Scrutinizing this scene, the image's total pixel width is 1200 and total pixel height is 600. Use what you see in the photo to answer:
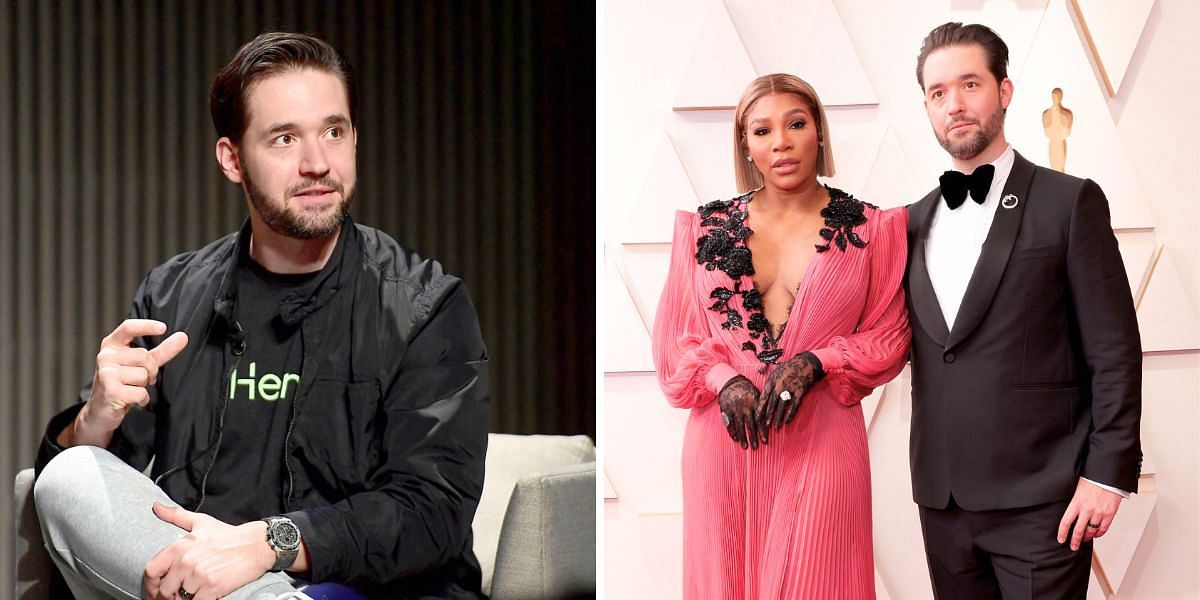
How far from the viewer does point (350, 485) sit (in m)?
2.30

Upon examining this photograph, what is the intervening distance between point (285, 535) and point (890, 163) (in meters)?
1.90

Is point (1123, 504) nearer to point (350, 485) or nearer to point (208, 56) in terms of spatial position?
point (350, 485)

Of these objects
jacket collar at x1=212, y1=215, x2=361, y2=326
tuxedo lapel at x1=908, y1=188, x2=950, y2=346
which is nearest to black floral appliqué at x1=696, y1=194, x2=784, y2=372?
tuxedo lapel at x1=908, y1=188, x2=950, y2=346

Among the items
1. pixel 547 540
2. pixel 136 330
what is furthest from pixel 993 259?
pixel 136 330

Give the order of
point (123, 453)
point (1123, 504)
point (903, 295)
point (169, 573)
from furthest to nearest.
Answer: point (1123, 504), point (903, 295), point (123, 453), point (169, 573)

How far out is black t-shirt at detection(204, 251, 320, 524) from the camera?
2.29m

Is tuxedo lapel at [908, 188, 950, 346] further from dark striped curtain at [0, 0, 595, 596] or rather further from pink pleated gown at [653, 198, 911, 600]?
dark striped curtain at [0, 0, 595, 596]

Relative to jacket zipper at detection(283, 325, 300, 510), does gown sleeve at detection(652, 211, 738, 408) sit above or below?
above

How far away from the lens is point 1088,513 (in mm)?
2279

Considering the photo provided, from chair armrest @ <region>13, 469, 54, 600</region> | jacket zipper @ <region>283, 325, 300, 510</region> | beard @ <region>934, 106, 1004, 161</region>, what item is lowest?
chair armrest @ <region>13, 469, 54, 600</region>

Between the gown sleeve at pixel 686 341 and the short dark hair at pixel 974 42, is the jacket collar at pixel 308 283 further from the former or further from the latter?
the short dark hair at pixel 974 42

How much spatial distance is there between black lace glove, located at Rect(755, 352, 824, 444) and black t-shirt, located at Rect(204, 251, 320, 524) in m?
1.03

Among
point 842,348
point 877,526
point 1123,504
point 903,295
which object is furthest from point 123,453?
point 1123,504

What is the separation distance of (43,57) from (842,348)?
2.09m
